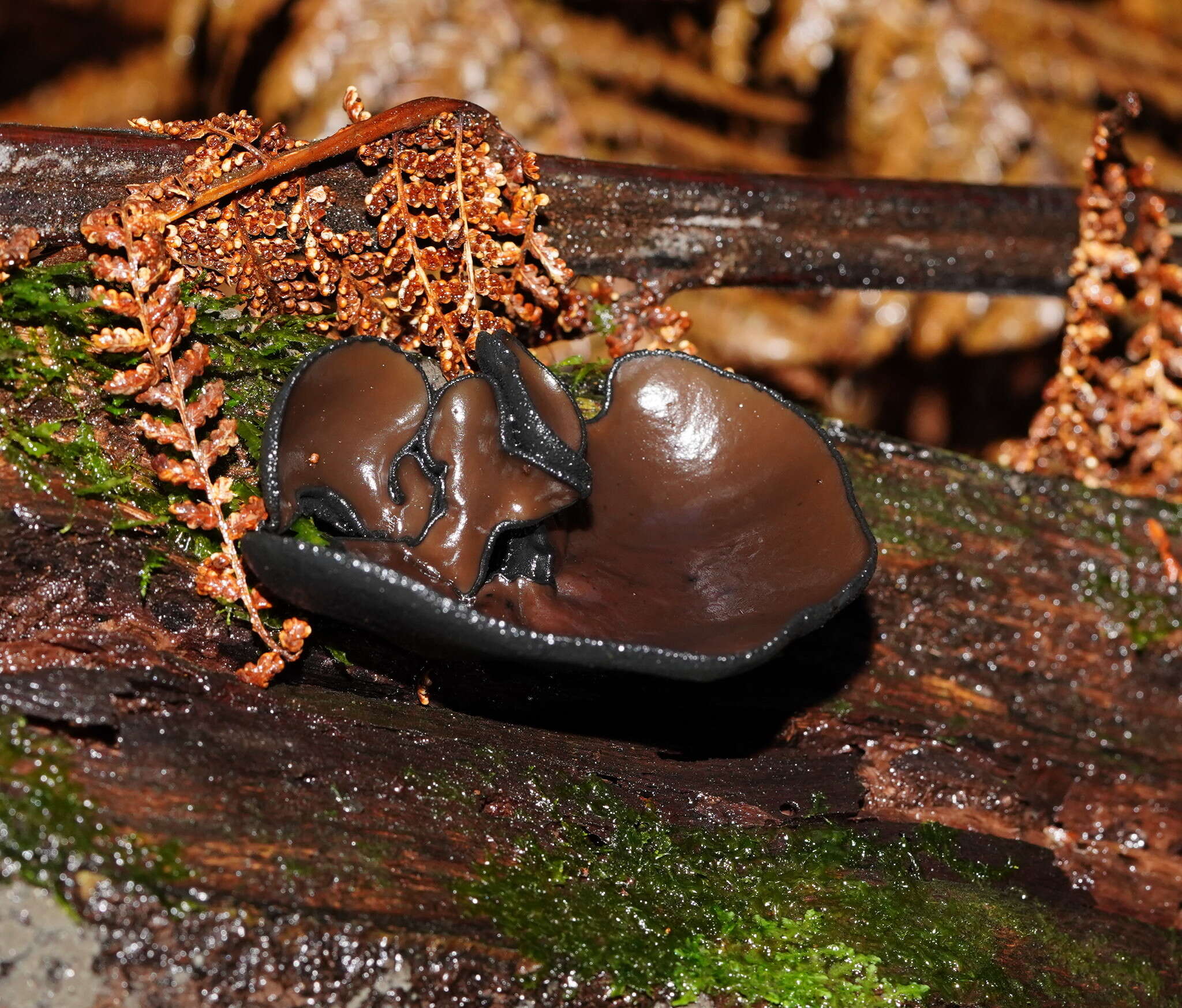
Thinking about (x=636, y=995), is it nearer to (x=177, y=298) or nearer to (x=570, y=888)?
(x=570, y=888)

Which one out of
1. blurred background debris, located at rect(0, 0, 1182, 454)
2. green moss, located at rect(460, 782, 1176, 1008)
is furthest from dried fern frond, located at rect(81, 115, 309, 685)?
blurred background debris, located at rect(0, 0, 1182, 454)

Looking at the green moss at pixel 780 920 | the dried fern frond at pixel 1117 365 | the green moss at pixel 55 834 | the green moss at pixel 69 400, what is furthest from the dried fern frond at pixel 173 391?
the dried fern frond at pixel 1117 365

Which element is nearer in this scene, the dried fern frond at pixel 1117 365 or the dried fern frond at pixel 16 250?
the dried fern frond at pixel 16 250

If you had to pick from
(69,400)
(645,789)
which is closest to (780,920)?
(645,789)

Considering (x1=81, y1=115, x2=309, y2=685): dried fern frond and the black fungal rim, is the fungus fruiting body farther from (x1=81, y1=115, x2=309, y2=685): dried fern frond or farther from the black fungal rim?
(x1=81, y1=115, x2=309, y2=685): dried fern frond

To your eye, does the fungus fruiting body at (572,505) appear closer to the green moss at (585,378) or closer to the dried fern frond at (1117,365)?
the green moss at (585,378)

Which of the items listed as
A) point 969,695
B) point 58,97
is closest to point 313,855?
point 969,695

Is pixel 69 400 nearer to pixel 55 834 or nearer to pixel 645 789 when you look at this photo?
pixel 55 834
